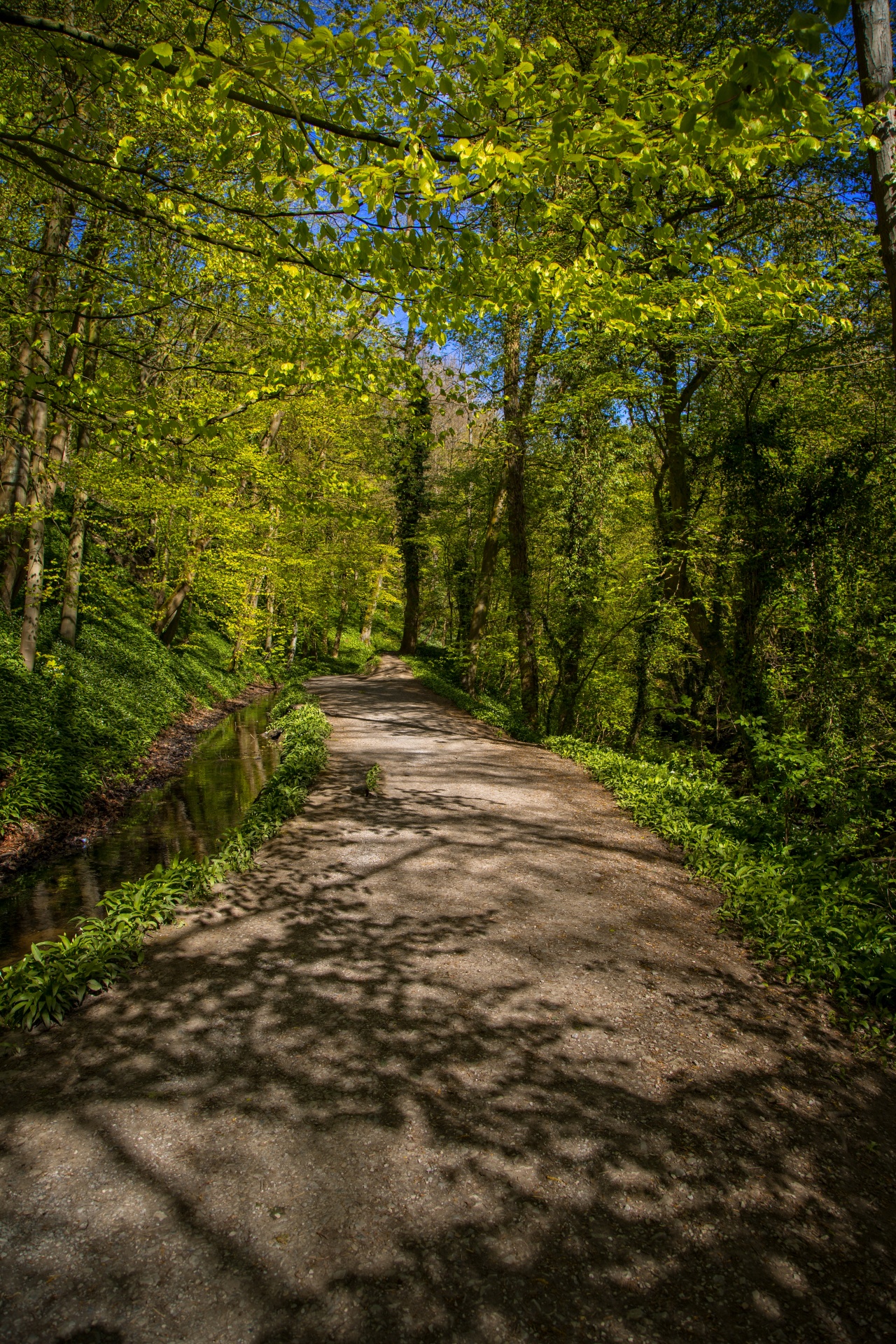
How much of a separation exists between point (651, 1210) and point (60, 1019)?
3567mm

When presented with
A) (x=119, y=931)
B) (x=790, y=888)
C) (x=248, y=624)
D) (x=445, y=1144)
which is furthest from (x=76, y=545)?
(x=790, y=888)

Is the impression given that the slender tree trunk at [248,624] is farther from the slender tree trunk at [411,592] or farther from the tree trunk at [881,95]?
the tree trunk at [881,95]

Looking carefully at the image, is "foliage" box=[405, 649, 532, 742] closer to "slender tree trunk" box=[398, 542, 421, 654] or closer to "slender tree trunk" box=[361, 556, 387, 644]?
"slender tree trunk" box=[398, 542, 421, 654]

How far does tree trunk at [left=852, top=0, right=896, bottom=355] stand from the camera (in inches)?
195

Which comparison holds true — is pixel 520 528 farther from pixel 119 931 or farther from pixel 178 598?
pixel 119 931

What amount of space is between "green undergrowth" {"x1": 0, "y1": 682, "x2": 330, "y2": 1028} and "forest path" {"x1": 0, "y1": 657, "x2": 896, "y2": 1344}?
192mm

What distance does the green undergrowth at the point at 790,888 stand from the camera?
173 inches

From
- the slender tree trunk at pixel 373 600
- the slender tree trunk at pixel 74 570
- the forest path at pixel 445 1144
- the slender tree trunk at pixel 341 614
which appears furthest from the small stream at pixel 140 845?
the slender tree trunk at pixel 373 600

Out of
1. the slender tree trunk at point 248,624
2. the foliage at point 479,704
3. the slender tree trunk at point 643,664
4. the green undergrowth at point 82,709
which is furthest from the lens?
the slender tree trunk at point 248,624

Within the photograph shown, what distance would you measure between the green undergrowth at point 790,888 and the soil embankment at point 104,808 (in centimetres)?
741

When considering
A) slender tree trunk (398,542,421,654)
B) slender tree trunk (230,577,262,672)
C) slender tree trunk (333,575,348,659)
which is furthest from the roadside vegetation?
slender tree trunk (333,575,348,659)

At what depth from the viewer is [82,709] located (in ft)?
35.3

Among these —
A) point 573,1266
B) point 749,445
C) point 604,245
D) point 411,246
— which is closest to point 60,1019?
point 573,1266

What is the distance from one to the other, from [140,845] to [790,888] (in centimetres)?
754
